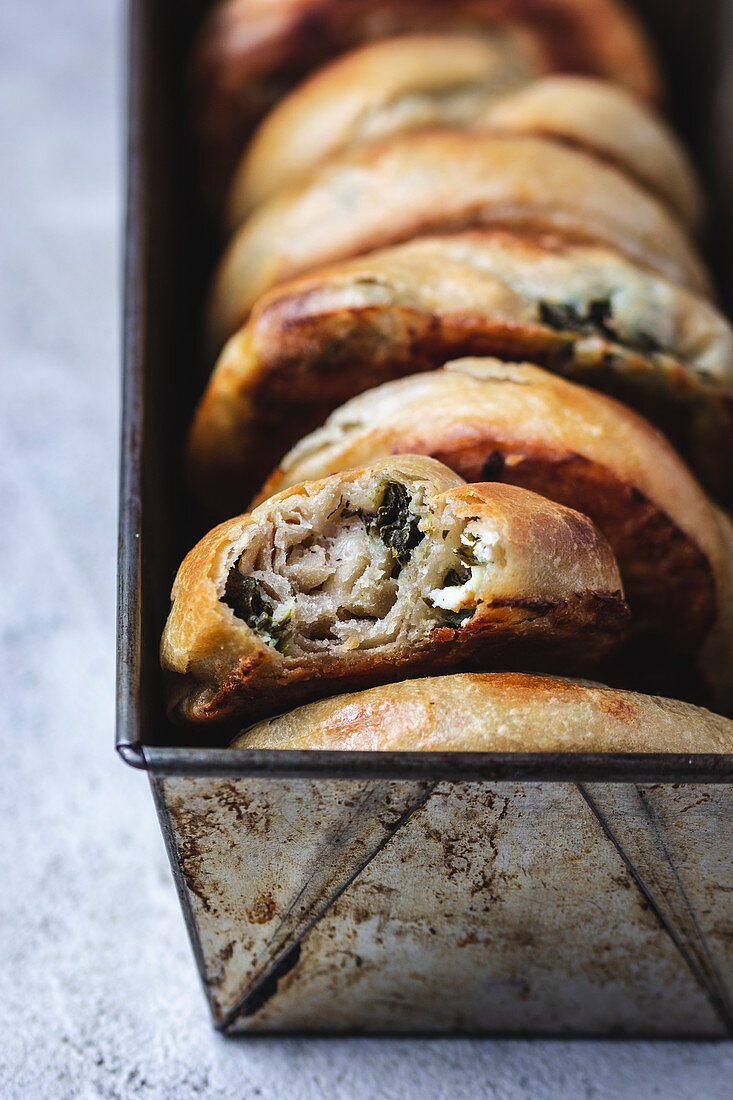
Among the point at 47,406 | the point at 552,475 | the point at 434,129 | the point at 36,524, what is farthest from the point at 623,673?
the point at 47,406

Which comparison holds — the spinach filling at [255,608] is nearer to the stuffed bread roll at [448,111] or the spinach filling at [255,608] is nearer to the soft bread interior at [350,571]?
the soft bread interior at [350,571]

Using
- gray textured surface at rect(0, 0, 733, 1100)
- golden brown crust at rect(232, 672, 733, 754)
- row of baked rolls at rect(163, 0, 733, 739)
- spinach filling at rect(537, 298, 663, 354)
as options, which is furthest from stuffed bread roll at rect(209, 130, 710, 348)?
golden brown crust at rect(232, 672, 733, 754)

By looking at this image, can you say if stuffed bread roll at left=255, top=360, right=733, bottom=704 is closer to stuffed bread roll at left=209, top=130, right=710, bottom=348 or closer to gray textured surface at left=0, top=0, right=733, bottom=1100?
stuffed bread roll at left=209, top=130, right=710, bottom=348

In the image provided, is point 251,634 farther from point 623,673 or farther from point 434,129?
point 434,129

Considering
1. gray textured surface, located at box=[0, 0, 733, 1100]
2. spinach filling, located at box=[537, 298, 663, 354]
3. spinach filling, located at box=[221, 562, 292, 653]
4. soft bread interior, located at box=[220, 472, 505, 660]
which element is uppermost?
spinach filling, located at box=[537, 298, 663, 354]

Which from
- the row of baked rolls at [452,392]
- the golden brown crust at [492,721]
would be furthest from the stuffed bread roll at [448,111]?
the golden brown crust at [492,721]

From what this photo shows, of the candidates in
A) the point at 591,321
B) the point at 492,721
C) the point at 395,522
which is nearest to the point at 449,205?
the point at 591,321

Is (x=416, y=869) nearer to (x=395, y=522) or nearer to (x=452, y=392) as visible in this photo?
(x=395, y=522)
